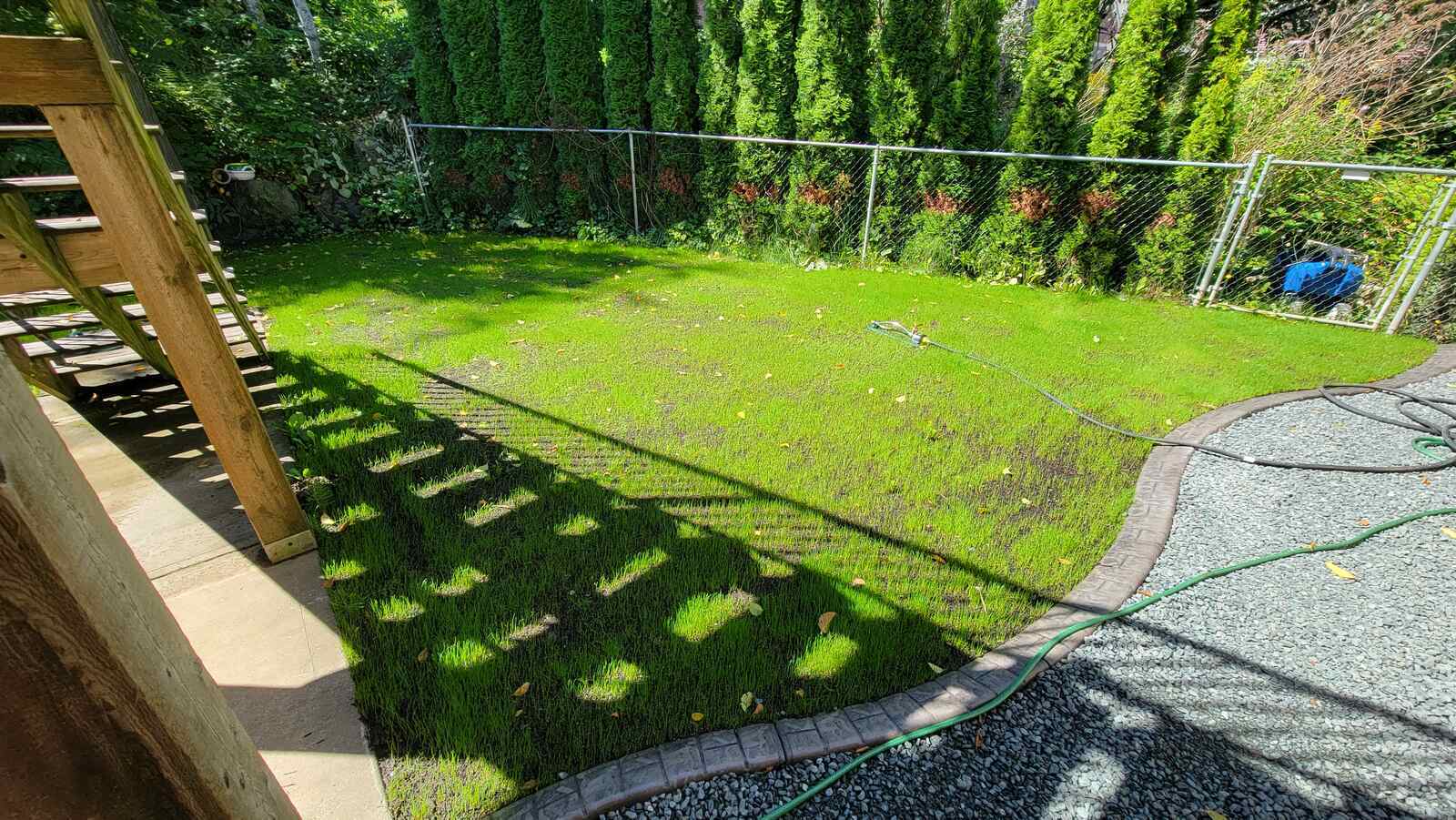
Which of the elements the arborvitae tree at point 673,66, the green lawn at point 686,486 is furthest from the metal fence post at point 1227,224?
the arborvitae tree at point 673,66

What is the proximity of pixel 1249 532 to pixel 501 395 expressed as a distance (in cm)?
449

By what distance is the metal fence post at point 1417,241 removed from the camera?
5230 mm

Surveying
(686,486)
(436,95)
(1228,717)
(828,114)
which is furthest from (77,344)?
(436,95)

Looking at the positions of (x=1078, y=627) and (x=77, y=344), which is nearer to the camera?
(x=1078, y=627)

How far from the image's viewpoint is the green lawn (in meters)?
2.01

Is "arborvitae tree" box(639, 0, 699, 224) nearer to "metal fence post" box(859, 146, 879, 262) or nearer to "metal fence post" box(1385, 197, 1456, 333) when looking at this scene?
"metal fence post" box(859, 146, 879, 262)

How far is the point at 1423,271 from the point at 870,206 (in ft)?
16.8

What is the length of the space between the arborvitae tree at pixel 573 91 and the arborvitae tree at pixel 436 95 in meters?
1.80

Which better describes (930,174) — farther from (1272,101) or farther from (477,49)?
(477,49)

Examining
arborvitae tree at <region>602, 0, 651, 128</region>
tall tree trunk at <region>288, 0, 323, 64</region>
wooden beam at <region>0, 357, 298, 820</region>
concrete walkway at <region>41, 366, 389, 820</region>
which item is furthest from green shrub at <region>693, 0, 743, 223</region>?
wooden beam at <region>0, 357, 298, 820</region>

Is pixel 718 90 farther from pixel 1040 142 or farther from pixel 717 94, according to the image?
pixel 1040 142

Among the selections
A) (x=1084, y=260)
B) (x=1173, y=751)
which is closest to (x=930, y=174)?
(x=1084, y=260)

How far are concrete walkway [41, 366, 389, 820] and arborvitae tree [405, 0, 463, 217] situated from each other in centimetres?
698

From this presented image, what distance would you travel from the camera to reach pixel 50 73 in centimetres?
159
